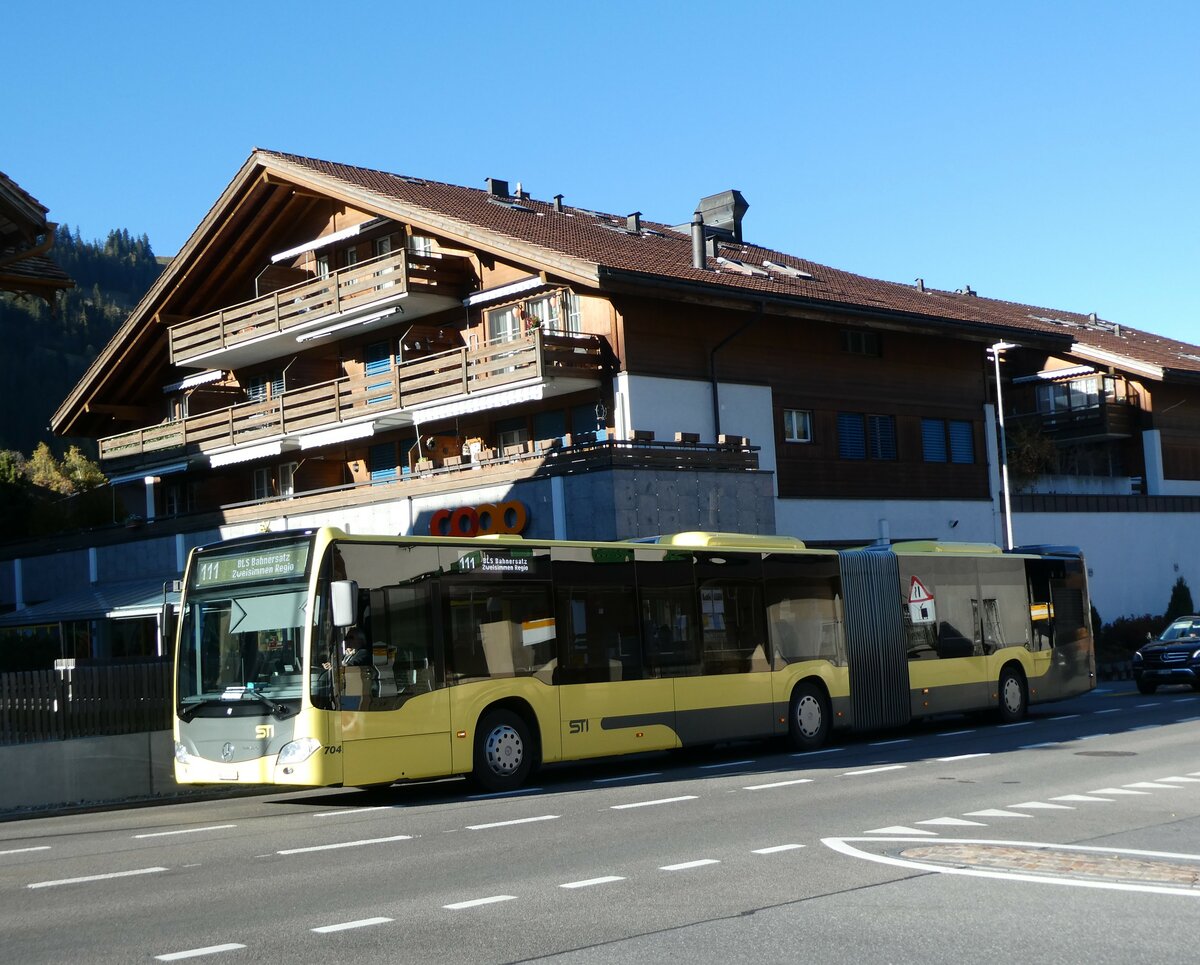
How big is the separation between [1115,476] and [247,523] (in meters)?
29.5

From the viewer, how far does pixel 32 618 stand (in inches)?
1417

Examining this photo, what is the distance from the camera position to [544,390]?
30.8m

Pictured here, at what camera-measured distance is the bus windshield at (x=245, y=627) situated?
1569 centimetres

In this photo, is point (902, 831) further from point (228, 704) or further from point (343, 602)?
point (228, 704)

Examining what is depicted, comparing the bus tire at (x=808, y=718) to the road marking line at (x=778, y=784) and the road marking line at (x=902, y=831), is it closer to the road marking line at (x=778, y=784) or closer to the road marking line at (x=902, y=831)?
the road marking line at (x=778, y=784)

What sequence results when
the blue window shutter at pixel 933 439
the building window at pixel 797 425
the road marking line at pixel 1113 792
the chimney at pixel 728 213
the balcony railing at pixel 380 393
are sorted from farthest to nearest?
the chimney at pixel 728 213
the blue window shutter at pixel 933 439
the building window at pixel 797 425
the balcony railing at pixel 380 393
the road marking line at pixel 1113 792

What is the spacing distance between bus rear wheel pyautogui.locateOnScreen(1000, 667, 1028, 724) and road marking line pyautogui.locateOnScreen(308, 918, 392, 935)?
62.5ft

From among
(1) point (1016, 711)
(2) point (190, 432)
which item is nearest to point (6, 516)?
(2) point (190, 432)

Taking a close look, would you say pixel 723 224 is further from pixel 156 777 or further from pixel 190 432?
pixel 156 777

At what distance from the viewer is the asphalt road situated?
7980 millimetres

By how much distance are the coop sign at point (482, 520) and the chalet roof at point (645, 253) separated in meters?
5.14

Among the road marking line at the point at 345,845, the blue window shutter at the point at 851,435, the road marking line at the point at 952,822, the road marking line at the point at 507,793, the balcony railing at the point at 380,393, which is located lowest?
the road marking line at the point at 952,822

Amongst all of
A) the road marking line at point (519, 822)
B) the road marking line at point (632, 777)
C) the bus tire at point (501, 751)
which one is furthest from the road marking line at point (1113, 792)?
the bus tire at point (501, 751)

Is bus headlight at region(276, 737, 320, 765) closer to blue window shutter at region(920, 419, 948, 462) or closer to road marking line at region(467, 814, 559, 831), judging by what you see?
road marking line at region(467, 814, 559, 831)
